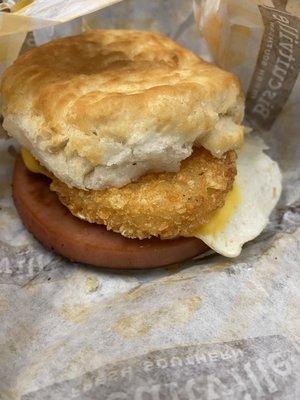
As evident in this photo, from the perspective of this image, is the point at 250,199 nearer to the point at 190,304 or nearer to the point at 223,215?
the point at 223,215

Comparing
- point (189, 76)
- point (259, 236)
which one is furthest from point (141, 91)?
point (259, 236)

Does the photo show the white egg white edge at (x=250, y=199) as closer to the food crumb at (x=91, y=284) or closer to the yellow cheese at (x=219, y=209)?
the yellow cheese at (x=219, y=209)

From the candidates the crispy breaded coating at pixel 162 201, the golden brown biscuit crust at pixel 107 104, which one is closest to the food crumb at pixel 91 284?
the crispy breaded coating at pixel 162 201

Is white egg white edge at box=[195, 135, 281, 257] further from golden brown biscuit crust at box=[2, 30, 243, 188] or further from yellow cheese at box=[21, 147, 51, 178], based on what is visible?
yellow cheese at box=[21, 147, 51, 178]

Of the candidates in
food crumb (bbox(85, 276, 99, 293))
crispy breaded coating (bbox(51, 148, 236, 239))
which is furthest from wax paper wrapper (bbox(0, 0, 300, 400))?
crispy breaded coating (bbox(51, 148, 236, 239))

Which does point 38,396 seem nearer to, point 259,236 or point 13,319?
point 13,319
